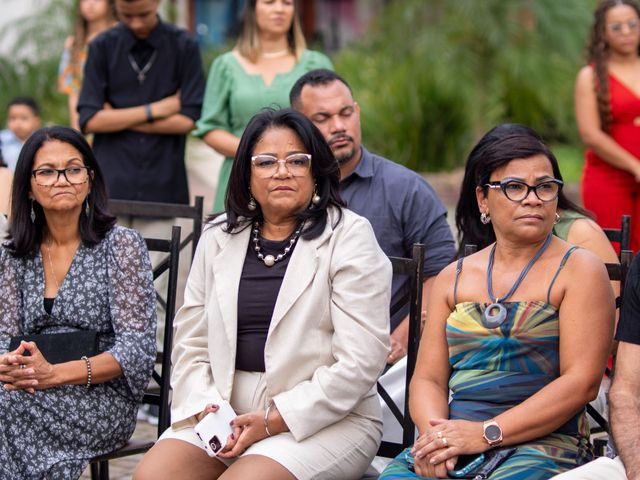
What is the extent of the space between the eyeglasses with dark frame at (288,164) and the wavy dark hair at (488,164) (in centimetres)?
64

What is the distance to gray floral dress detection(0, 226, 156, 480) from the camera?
441cm

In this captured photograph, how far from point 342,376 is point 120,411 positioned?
1.04 m

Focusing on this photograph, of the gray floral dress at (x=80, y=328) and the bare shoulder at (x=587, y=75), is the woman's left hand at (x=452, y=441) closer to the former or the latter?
the gray floral dress at (x=80, y=328)

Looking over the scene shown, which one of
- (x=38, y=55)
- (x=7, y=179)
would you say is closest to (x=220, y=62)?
(x=7, y=179)

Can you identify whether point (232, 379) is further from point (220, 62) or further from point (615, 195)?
point (615, 195)

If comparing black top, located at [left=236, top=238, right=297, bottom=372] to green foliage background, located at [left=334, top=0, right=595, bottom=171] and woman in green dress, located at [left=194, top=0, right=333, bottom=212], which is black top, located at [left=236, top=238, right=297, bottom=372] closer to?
woman in green dress, located at [left=194, top=0, right=333, bottom=212]

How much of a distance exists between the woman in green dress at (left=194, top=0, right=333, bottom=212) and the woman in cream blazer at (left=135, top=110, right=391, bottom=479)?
1880 millimetres

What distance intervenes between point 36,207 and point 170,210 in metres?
0.90

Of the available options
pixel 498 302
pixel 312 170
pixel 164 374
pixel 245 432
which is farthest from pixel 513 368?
pixel 164 374

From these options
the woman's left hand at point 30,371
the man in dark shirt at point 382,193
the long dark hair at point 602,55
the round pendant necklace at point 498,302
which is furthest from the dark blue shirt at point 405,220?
the long dark hair at point 602,55

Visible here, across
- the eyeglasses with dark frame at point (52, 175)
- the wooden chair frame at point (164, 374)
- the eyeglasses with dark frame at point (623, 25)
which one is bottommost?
the wooden chair frame at point (164, 374)

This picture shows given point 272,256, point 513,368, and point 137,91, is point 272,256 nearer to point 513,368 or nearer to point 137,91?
point 513,368

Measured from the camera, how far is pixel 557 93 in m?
13.3

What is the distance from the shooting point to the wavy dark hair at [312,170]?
173 inches
